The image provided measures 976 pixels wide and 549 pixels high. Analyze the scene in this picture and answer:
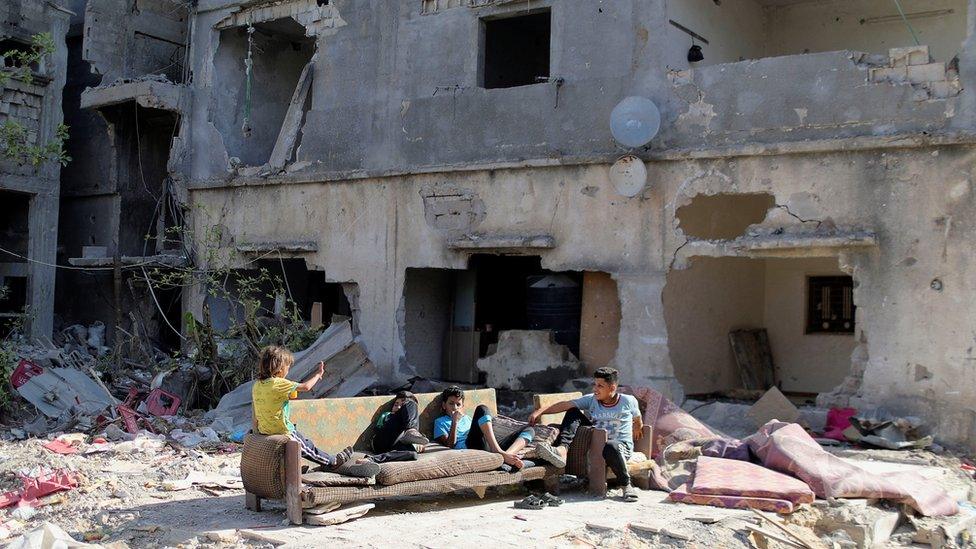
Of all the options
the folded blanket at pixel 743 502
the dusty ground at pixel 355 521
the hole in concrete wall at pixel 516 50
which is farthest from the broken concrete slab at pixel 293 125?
the folded blanket at pixel 743 502

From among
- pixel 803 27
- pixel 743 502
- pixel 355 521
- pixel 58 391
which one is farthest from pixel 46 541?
pixel 803 27

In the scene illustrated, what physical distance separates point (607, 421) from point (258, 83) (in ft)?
36.7

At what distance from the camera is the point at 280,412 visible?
24.3 feet

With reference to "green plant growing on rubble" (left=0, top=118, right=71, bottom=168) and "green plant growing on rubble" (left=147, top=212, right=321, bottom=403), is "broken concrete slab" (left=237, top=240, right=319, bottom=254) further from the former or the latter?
"green plant growing on rubble" (left=0, top=118, right=71, bottom=168)

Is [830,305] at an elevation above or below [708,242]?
below

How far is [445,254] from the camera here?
1383 cm

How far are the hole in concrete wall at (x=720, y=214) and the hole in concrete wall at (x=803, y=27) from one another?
1.82 metres

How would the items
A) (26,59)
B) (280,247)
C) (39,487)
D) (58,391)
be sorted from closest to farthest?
1. (39,487)
2. (58,391)
3. (280,247)
4. (26,59)

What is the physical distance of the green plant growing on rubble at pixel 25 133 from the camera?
15.8 meters

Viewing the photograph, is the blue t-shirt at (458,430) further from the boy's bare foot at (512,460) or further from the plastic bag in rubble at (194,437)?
the plastic bag in rubble at (194,437)

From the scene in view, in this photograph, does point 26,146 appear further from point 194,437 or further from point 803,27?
point 803,27

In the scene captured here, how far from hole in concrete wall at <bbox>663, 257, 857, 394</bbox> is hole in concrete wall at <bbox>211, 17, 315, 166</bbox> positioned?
8139 mm

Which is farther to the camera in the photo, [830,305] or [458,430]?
[830,305]

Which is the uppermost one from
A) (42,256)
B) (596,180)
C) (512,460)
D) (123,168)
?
(123,168)
